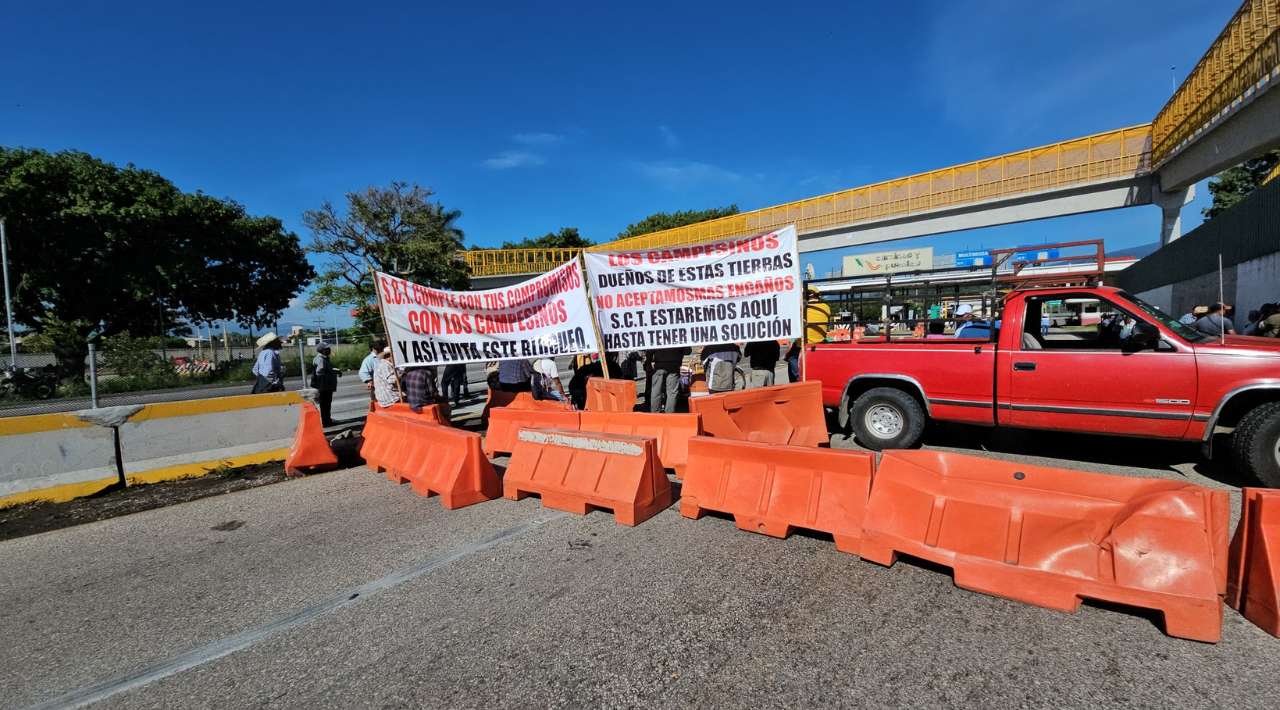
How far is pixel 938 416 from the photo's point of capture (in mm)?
6152

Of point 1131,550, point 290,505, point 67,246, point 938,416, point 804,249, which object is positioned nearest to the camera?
point 1131,550

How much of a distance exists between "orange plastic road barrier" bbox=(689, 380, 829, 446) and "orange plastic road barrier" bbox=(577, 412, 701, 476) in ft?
0.73

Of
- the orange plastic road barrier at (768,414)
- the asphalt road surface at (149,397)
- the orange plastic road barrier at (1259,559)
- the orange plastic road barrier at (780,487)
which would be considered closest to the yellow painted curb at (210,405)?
the asphalt road surface at (149,397)

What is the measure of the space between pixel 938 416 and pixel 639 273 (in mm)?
4032

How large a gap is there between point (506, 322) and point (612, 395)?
187 cm

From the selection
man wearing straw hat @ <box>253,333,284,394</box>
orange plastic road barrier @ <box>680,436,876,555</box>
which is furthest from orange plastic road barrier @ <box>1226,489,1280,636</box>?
man wearing straw hat @ <box>253,333,284,394</box>

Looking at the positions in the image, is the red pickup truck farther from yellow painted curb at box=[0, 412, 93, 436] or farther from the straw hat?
yellow painted curb at box=[0, 412, 93, 436]

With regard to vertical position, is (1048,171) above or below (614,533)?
above

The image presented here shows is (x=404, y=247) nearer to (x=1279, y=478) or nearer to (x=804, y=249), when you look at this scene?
(x=804, y=249)

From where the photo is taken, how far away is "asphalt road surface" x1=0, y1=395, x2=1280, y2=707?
7.66 feet

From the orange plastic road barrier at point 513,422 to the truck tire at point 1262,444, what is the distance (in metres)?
6.25

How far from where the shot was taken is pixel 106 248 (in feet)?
74.5

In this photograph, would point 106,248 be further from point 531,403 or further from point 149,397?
point 531,403

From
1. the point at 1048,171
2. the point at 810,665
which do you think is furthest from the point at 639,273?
the point at 1048,171
